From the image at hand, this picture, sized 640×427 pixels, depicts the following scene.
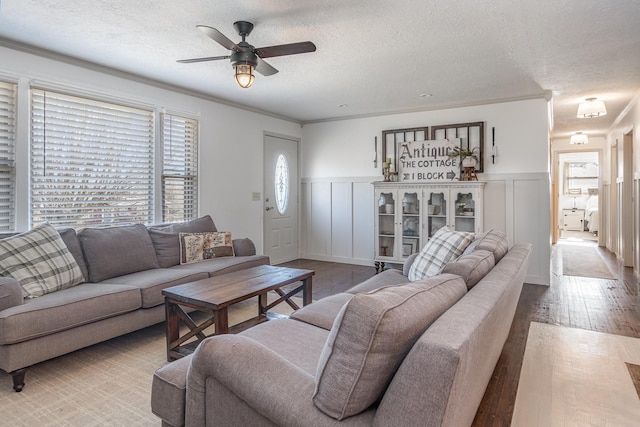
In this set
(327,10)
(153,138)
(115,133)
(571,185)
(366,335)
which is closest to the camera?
(366,335)

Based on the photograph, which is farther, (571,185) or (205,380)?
(571,185)

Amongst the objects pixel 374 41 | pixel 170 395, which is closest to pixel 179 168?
pixel 374 41

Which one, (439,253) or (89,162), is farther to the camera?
(89,162)

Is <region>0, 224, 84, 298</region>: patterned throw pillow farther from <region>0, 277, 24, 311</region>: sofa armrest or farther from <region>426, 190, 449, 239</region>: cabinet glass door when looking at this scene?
<region>426, 190, 449, 239</region>: cabinet glass door

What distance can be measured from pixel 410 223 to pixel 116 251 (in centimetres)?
363

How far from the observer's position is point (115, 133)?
3889 millimetres

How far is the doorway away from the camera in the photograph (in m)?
10.8

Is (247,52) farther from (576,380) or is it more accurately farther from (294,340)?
(576,380)

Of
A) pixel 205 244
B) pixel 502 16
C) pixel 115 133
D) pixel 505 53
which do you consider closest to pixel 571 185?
pixel 505 53

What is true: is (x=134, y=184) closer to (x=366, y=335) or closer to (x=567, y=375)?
(x=366, y=335)

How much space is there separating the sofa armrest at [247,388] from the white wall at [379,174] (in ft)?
14.7

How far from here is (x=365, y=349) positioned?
102cm

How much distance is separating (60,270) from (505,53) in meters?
4.02

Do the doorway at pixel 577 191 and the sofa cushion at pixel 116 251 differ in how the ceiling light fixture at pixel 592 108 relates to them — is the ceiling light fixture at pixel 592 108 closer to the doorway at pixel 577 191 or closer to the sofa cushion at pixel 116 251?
the sofa cushion at pixel 116 251
